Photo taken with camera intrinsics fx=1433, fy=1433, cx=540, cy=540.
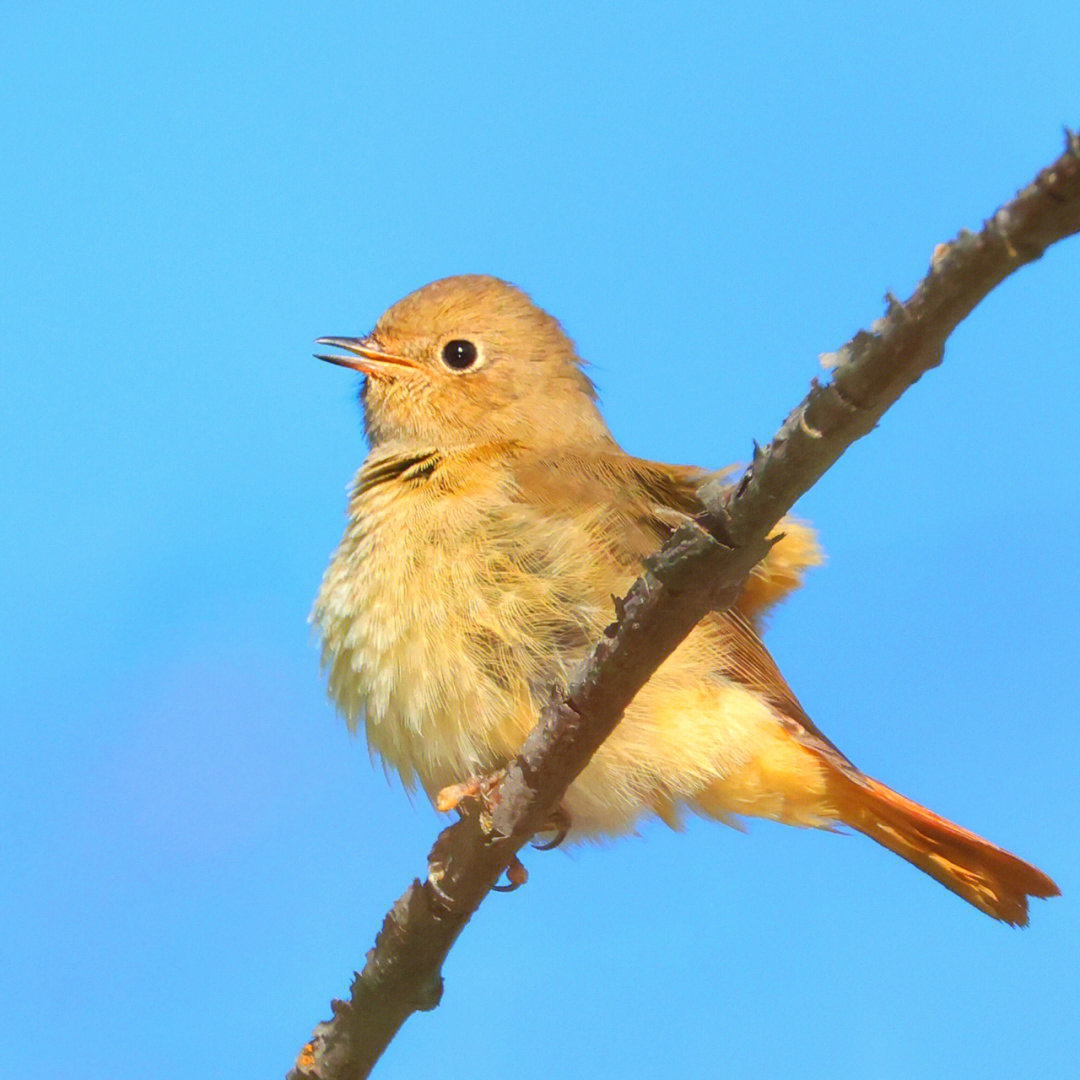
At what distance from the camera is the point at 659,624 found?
2.83 meters

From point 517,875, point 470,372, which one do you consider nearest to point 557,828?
point 517,875

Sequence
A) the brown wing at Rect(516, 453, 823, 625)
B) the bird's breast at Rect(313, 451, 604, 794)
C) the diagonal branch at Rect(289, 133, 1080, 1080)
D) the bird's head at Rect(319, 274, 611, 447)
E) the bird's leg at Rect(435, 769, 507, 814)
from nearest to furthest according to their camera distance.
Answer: the diagonal branch at Rect(289, 133, 1080, 1080)
the bird's leg at Rect(435, 769, 507, 814)
the bird's breast at Rect(313, 451, 604, 794)
the brown wing at Rect(516, 453, 823, 625)
the bird's head at Rect(319, 274, 611, 447)

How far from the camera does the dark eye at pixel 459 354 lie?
217 inches

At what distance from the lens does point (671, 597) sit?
109 inches

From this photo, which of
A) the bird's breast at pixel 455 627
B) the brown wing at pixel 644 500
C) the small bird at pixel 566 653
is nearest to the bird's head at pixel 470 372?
the small bird at pixel 566 653

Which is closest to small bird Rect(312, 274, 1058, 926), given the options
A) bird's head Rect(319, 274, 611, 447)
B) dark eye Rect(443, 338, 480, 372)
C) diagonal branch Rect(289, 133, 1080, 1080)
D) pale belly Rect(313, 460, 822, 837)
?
pale belly Rect(313, 460, 822, 837)

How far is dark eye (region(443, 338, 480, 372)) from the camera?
5.50 meters

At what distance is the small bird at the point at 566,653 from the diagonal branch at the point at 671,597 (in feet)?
1.30

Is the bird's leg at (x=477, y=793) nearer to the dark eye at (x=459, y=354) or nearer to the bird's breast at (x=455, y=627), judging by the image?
the bird's breast at (x=455, y=627)

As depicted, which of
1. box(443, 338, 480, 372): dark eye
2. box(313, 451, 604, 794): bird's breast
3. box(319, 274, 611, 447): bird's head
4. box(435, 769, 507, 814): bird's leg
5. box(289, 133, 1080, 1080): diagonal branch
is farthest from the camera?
box(443, 338, 480, 372): dark eye

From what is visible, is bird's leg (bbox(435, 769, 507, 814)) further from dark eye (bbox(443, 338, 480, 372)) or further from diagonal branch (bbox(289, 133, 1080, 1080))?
dark eye (bbox(443, 338, 480, 372))

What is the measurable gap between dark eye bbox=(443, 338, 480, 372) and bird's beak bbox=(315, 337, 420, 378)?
12 cm

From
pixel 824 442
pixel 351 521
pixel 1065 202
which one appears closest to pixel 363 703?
pixel 351 521

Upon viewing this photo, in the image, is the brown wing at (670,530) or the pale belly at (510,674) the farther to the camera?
the brown wing at (670,530)
